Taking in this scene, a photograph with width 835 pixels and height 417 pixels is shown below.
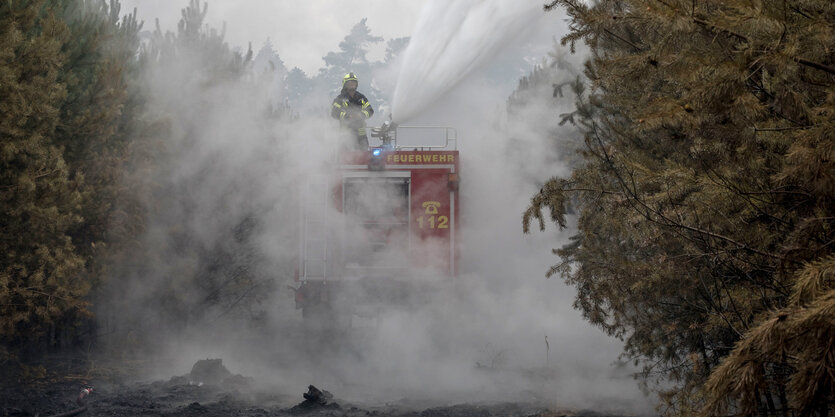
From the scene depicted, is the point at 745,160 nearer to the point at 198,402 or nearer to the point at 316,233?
the point at 198,402

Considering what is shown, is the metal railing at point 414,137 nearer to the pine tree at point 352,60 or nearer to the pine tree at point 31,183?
the pine tree at point 31,183

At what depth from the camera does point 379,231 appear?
11.4 metres

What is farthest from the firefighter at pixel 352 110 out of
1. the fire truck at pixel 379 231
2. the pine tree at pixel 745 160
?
the pine tree at pixel 745 160

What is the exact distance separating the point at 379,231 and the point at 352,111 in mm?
2005

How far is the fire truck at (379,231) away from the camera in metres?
11.2

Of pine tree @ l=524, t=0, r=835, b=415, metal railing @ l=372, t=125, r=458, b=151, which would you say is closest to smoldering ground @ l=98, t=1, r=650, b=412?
metal railing @ l=372, t=125, r=458, b=151

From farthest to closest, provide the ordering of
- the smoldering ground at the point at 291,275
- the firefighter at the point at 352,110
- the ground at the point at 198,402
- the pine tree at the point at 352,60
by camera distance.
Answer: the pine tree at the point at 352,60
the firefighter at the point at 352,110
the smoldering ground at the point at 291,275
the ground at the point at 198,402

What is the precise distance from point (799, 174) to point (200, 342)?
12.8 m

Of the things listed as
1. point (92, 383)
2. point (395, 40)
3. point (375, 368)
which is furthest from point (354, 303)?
point (395, 40)

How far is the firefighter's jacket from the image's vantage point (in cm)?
1183

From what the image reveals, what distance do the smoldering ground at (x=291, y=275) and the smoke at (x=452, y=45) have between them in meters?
0.40

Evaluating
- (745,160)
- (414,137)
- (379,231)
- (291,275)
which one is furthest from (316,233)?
(745,160)

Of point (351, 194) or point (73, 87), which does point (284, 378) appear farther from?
point (73, 87)

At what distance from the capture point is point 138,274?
43.0ft
